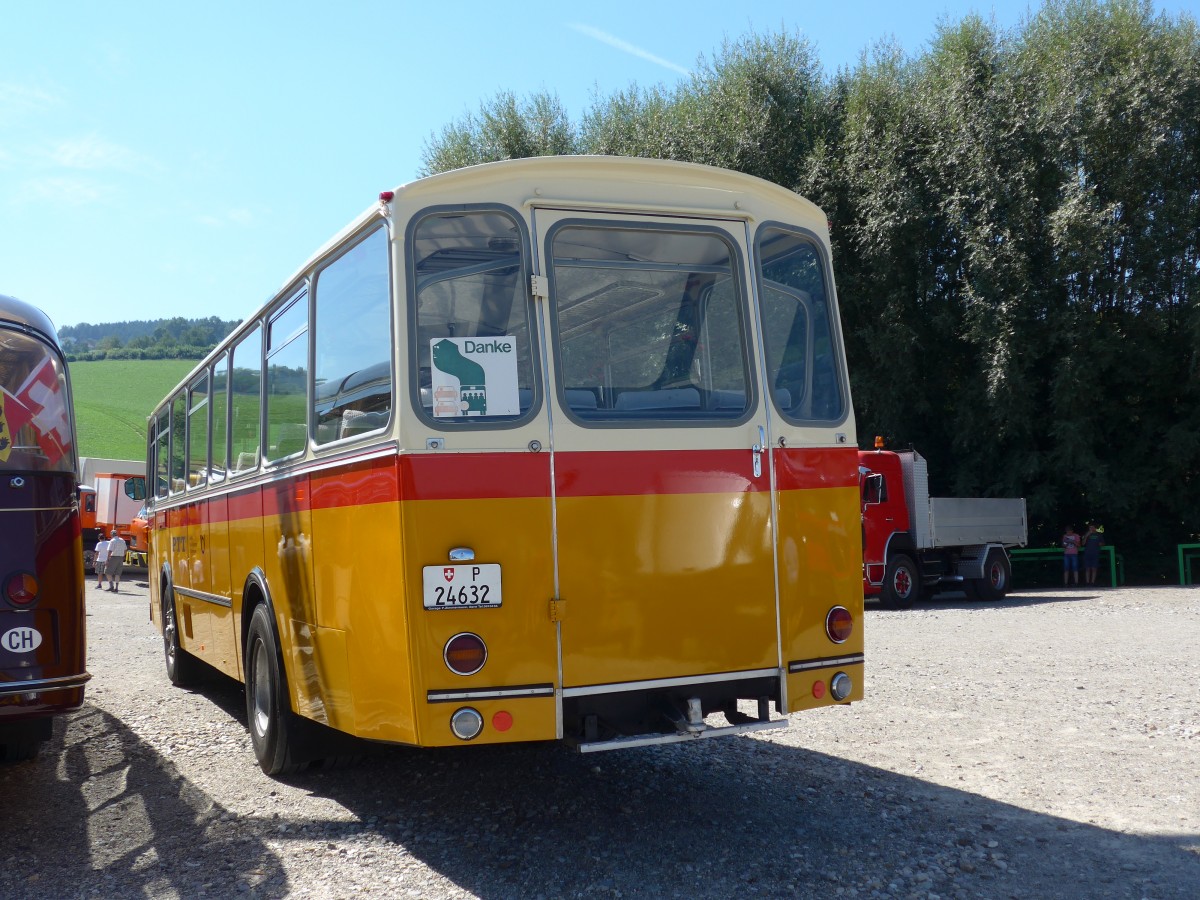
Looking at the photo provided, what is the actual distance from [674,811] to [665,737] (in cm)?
108

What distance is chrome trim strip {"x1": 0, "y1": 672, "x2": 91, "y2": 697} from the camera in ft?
19.8

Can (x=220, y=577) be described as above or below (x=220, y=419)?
below

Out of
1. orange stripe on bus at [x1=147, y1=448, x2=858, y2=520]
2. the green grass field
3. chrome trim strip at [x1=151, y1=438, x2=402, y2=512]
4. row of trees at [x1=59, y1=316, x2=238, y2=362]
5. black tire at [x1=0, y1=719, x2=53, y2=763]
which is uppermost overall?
row of trees at [x1=59, y1=316, x2=238, y2=362]

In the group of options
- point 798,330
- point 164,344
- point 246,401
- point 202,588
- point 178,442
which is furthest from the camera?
point 164,344

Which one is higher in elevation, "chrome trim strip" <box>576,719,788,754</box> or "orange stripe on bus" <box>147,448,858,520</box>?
"orange stripe on bus" <box>147,448,858,520</box>

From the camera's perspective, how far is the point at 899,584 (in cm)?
1991

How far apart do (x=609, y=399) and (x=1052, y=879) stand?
285 cm

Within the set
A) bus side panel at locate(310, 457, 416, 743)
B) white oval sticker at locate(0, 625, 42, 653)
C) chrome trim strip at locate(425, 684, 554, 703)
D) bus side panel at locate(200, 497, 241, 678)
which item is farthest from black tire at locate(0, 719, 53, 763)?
chrome trim strip at locate(425, 684, 554, 703)

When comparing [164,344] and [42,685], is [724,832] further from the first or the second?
[164,344]

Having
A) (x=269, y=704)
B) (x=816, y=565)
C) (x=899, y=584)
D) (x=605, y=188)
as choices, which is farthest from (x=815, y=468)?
(x=899, y=584)

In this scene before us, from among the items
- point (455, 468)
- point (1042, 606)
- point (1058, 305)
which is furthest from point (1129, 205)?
point (455, 468)

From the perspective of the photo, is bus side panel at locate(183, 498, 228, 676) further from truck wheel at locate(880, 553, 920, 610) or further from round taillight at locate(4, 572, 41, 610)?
truck wheel at locate(880, 553, 920, 610)

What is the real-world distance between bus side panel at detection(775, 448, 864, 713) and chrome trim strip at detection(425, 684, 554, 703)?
1282 millimetres

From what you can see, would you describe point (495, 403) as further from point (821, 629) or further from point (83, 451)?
point (83, 451)
